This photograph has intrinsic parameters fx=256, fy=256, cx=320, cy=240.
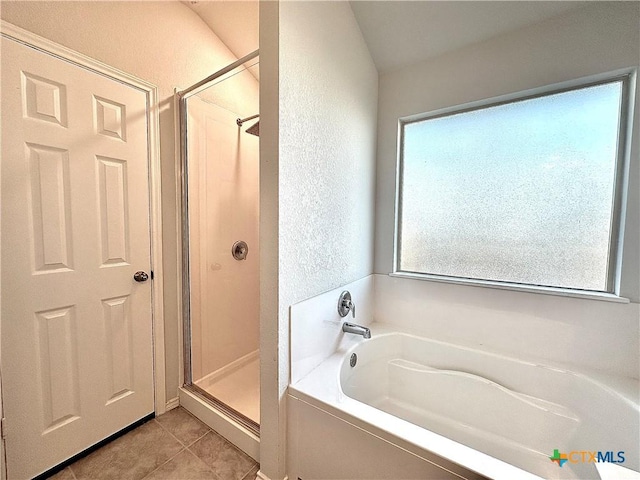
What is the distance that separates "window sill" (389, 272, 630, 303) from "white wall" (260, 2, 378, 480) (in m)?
0.46

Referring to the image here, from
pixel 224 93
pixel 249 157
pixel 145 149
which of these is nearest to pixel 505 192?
pixel 249 157

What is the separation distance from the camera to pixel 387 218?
186cm

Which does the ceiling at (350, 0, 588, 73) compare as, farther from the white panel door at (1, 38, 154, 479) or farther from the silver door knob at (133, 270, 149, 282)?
the silver door knob at (133, 270, 149, 282)

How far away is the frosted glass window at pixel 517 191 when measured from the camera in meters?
1.30

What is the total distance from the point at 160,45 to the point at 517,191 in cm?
224

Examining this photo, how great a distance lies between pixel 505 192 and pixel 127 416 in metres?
2.51

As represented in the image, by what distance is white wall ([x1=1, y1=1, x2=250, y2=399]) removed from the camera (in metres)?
1.14

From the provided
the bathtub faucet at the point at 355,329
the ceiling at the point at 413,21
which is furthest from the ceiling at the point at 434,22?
the bathtub faucet at the point at 355,329

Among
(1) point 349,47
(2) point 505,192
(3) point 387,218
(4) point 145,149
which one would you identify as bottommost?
(3) point 387,218

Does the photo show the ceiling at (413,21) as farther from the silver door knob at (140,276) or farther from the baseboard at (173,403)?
the baseboard at (173,403)

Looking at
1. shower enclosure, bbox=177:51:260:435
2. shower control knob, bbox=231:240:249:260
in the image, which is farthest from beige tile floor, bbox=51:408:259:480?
shower control knob, bbox=231:240:249:260

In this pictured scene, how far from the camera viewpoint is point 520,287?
1443 millimetres

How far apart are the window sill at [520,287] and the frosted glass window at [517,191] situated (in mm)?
43

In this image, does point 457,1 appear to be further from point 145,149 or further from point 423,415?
point 423,415
